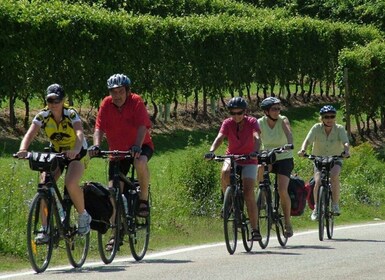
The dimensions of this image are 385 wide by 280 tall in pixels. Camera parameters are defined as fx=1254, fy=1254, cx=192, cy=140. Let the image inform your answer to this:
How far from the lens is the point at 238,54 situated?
39031mm

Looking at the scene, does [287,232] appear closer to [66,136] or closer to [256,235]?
[256,235]

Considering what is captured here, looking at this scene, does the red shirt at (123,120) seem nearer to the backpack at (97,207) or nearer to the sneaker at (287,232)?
the backpack at (97,207)

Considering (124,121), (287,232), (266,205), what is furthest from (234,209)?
(124,121)

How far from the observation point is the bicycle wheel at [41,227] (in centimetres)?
1173

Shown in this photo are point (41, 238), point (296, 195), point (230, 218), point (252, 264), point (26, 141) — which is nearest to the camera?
point (41, 238)

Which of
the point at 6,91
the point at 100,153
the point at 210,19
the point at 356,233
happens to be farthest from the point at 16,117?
the point at 100,153

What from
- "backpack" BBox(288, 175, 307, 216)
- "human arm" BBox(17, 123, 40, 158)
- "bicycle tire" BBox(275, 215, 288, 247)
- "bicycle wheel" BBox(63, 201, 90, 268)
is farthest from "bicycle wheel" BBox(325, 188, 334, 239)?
"human arm" BBox(17, 123, 40, 158)

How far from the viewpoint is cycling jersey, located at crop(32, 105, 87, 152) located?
12273mm

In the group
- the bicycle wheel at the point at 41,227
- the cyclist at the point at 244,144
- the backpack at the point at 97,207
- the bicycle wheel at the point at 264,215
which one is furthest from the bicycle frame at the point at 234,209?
the bicycle wheel at the point at 41,227

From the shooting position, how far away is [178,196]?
19.9 m

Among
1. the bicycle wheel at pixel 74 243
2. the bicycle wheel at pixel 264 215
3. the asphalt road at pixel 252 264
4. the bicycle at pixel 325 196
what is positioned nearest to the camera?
the asphalt road at pixel 252 264

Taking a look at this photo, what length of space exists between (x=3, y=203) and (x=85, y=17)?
1615 cm

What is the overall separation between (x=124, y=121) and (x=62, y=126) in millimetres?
1086

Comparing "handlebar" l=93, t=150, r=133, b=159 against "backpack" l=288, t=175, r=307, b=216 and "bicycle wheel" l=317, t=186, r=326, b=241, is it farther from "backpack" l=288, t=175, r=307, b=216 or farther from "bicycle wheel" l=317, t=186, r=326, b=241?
"bicycle wheel" l=317, t=186, r=326, b=241
